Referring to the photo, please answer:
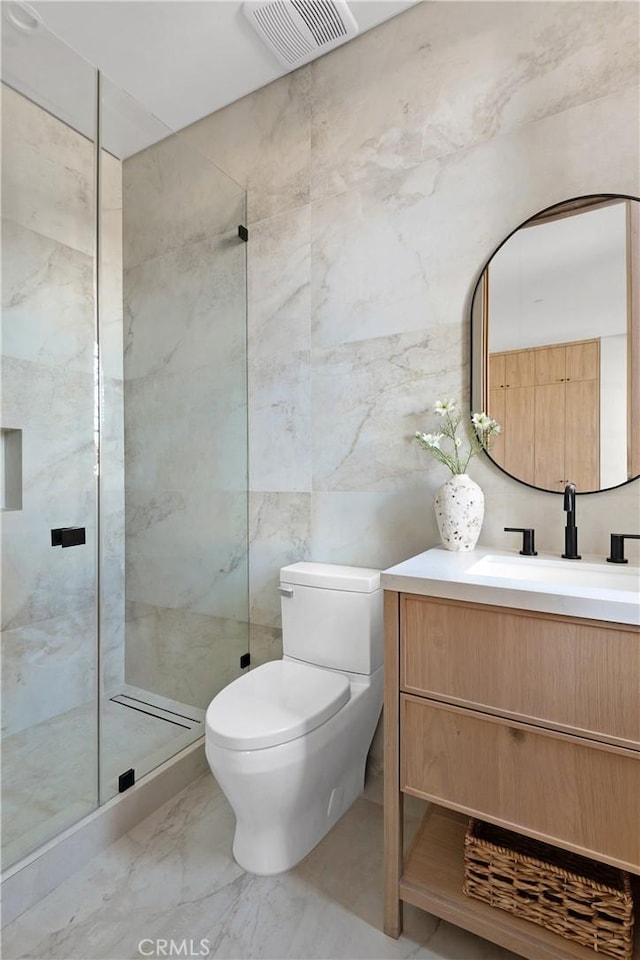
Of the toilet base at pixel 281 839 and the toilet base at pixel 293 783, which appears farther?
the toilet base at pixel 281 839

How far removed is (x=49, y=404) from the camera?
1654 millimetres

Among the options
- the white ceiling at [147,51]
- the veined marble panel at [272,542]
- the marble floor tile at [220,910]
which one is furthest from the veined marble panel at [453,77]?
the marble floor tile at [220,910]

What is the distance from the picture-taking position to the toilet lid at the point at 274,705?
1.24m

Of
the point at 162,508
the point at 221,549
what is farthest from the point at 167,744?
the point at 162,508

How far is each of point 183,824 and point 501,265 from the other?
80.6 inches

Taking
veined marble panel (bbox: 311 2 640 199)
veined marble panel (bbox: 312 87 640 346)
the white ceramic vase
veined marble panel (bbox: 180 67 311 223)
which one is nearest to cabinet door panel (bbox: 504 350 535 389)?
veined marble panel (bbox: 312 87 640 346)

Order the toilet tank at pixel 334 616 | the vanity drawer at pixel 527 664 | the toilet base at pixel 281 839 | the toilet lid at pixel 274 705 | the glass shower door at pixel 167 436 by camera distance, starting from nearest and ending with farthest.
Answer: the vanity drawer at pixel 527 664 → the toilet lid at pixel 274 705 → the toilet base at pixel 281 839 → the toilet tank at pixel 334 616 → the glass shower door at pixel 167 436

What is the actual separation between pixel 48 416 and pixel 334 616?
1.20 metres

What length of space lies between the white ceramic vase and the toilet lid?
58 cm

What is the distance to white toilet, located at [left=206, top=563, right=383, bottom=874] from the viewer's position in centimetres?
125

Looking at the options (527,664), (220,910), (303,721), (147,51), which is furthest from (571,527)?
(147,51)

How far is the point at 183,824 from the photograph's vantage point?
1551mm

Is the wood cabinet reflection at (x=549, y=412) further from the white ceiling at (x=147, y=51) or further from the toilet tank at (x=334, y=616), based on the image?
the white ceiling at (x=147, y=51)

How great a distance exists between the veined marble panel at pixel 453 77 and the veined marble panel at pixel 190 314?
19.6 inches
